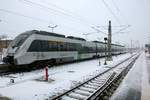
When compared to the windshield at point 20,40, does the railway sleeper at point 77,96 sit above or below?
below

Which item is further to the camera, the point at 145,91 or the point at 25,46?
the point at 25,46

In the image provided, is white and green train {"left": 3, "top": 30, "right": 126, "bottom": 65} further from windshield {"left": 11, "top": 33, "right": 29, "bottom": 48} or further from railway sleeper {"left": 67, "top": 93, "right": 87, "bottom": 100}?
railway sleeper {"left": 67, "top": 93, "right": 87, "bottom": 100}

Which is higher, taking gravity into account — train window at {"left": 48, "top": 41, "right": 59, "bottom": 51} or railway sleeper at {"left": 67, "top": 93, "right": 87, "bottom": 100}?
train window at {"left": 48, "top": 41, "right": 59, "bottom": 51}

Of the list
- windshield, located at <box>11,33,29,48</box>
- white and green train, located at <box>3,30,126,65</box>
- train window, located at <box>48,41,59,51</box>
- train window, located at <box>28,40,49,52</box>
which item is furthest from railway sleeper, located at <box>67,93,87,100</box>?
train window, located at <box>48,41,59,51</box>

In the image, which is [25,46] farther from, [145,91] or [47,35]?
[145,91]

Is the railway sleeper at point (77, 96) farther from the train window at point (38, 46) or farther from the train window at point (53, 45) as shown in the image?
the train window at point (53, 45)

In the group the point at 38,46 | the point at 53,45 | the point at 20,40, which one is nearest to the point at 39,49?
the point at 38,46

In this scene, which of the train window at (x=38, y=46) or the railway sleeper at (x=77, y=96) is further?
the train window at (x=38, y=46)

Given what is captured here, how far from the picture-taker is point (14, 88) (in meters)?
9.91

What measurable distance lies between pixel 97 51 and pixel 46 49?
19364 millimetres

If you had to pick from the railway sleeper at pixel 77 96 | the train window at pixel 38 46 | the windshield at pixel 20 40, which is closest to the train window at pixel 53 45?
the train window at pixel 38 46

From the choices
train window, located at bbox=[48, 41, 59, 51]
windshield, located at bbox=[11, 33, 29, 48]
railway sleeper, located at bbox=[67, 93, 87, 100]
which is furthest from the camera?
train window, located at bbox=[48, 41, 59, 51]

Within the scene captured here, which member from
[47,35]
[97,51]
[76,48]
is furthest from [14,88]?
[97,51]

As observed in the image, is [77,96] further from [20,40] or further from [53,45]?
[53,45]
